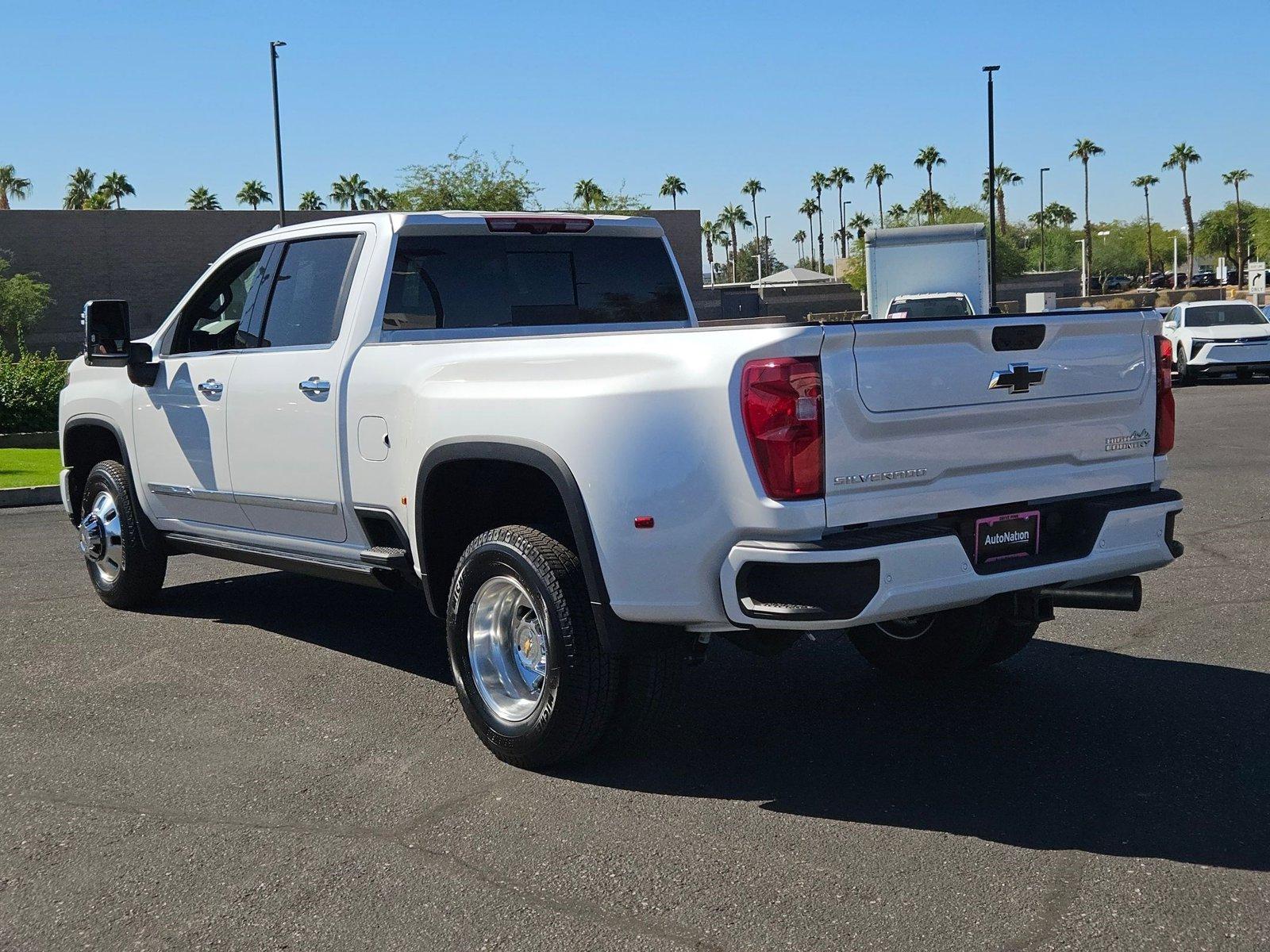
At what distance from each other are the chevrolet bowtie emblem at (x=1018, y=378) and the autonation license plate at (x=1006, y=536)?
426mm

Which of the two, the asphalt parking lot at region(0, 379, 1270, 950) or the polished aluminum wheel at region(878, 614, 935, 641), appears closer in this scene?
the asphalt parking lot at region(0, 379, 1270, 950)

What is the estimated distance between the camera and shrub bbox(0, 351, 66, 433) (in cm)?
1959

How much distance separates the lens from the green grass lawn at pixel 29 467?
14539 mm

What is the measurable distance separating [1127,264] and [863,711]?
14305 centimetres

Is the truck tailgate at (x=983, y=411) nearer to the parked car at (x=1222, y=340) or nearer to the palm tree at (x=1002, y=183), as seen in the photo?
the parked car at (x=1222, y=340)

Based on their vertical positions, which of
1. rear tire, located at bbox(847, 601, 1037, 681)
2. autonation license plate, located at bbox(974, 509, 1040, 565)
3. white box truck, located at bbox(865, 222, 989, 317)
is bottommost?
rear tire, located at bbox(847, 601, 1037, 681)

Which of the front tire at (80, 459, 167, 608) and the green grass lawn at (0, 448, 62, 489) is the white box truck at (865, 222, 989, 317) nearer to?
the green grass lawn at (0, 448, 62, 489)

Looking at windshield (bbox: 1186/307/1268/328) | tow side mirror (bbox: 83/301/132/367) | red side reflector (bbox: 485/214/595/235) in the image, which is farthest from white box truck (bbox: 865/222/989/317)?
tow side mirror (bbox: 83/301/132/367)

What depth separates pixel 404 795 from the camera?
463 centimetres

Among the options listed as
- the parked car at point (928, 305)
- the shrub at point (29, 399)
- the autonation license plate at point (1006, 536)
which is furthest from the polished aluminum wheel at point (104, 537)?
the parked car at point (928, 305)

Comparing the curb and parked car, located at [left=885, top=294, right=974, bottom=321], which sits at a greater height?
parked car, located at [left=885, top=294, right=974, bottom=321]

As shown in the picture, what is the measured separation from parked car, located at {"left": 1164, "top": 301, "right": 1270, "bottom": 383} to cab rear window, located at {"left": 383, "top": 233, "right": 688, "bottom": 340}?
1996 centimetres

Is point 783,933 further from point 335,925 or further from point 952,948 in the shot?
point 335,925

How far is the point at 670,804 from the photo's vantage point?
447 centimetres
